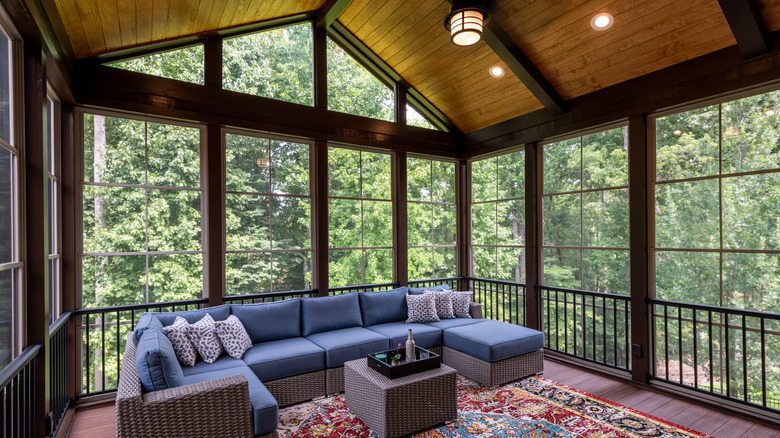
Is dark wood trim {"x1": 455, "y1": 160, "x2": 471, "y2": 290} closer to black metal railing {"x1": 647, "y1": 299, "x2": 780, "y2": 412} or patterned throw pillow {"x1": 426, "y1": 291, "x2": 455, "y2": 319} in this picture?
patterned throw pillow {"x1": 426, "y1": 291, "x2": 455, "y2": 319}

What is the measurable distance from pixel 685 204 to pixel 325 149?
12.1ft

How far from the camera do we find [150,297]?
365cm

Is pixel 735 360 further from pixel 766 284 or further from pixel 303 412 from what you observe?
pixel 303 412

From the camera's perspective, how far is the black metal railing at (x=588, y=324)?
403 cm

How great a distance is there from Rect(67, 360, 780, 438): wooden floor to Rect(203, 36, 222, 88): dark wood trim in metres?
3.11

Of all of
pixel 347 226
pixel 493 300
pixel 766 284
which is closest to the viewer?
pixel 766 284

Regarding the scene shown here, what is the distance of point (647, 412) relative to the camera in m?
3.16

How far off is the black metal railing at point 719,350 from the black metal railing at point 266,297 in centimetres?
353

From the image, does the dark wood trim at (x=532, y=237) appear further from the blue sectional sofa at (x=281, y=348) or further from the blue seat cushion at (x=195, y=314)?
the blue seat cushion at (x=195, y=314)

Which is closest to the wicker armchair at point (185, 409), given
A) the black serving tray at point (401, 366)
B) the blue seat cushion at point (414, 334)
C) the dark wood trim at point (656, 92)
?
the black serving tray at point (401, 366)

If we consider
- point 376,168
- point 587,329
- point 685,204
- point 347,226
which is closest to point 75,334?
point 347,226

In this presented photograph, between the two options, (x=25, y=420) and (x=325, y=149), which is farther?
(x=325, y=149)

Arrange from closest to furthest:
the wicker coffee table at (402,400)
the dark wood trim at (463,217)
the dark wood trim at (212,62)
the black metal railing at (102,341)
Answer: the wicker coffee table at (402,400)
the black metal railing at (102,341)
the dark wood trim at (212,62)
the dark wood trim at (463,217)

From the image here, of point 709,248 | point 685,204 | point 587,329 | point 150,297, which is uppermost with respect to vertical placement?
point 685,204
